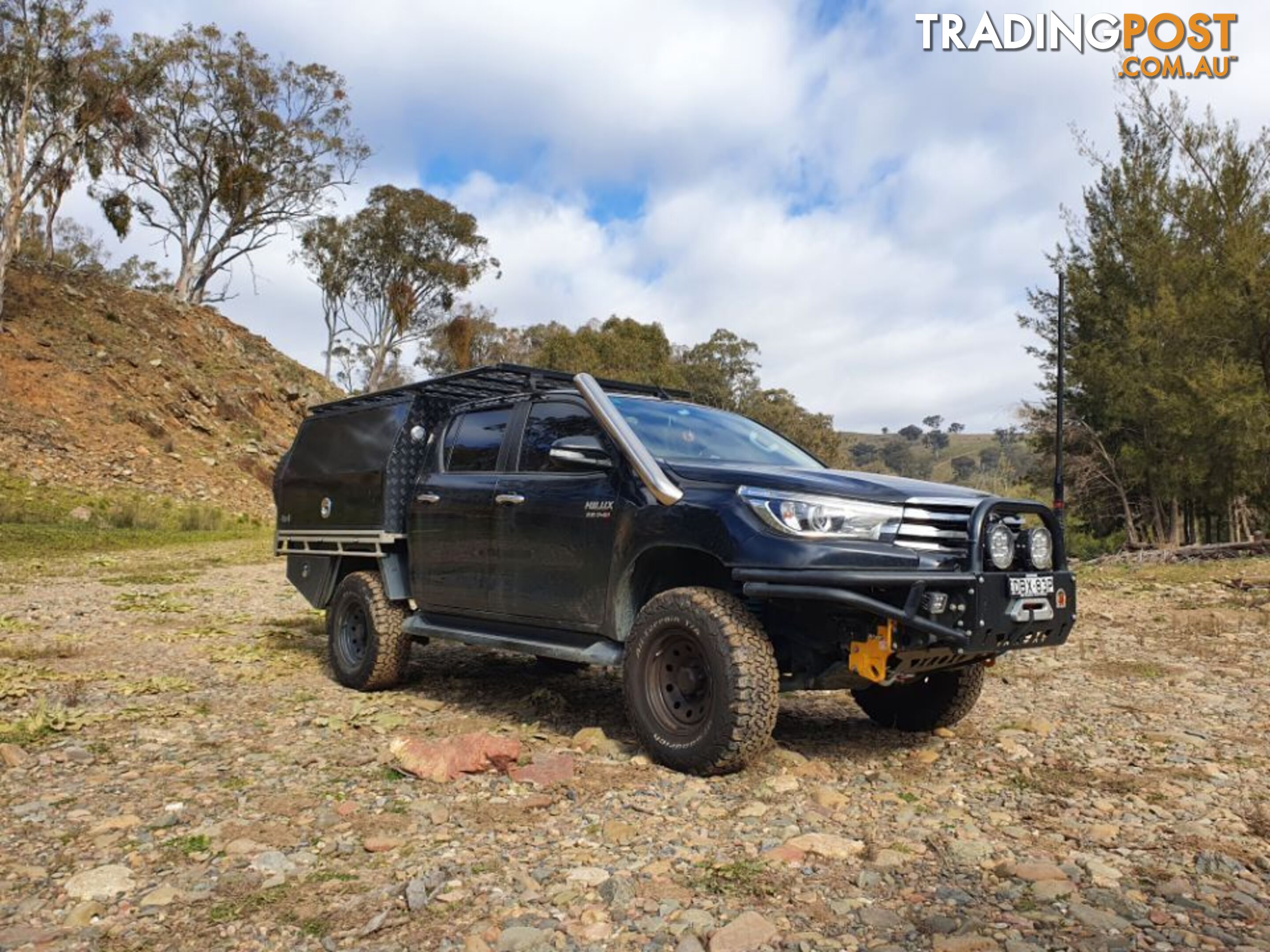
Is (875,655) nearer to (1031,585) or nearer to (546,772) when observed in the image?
A: (1031,585)

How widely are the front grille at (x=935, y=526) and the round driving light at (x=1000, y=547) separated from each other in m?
0.14

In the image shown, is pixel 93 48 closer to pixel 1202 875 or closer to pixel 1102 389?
pixel 1102 389

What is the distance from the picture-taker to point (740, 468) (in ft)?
15.7

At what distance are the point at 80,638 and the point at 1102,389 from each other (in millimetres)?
23255

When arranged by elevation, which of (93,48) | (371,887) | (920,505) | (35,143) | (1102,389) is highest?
(93,48)

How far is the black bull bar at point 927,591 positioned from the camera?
13.0 ft

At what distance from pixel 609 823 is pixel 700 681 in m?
0.90

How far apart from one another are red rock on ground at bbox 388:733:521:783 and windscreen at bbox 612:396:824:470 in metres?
1.63

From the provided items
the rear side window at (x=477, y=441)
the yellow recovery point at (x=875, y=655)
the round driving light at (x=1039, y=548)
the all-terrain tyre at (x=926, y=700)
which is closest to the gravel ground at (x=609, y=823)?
the all-terrain tyre at (x=926, y=700)

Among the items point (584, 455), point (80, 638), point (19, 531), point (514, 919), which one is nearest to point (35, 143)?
point (19, 531)

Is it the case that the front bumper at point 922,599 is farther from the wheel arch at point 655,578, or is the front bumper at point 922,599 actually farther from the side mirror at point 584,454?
the side mirror at point 584,454

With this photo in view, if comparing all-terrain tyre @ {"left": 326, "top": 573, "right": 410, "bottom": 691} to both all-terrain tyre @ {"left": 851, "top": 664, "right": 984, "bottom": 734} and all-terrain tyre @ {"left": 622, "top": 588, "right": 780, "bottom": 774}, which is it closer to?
all-terrain tyre @ {"left": 622, "top": 588, "right": 780, "bottom": 774}

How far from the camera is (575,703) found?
614 cm

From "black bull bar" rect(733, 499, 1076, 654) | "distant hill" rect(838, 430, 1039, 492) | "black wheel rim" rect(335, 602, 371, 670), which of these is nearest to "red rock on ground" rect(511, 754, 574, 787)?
"black bull bar" rect(733, 499, 1076, 654)
